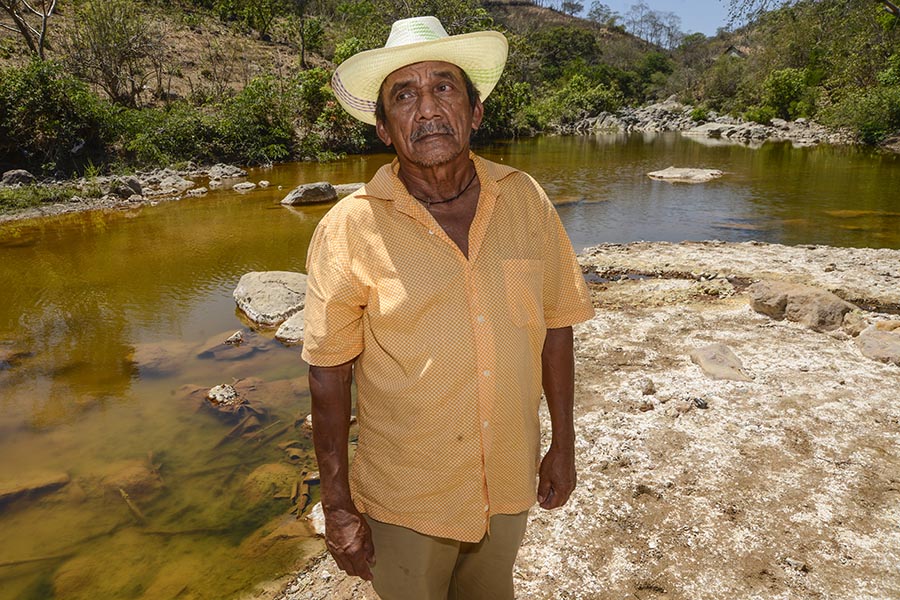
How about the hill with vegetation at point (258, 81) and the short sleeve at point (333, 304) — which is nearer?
the short sleeve at point (333, 304)

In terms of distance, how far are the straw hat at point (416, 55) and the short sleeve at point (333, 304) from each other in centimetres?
49

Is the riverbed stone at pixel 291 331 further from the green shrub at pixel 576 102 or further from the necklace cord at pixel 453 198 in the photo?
the green shrub at pixel 576 102

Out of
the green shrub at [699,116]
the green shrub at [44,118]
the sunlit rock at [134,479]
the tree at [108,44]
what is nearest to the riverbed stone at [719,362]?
the sunlit rock at [134,479]

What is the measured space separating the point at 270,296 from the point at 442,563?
213 inches

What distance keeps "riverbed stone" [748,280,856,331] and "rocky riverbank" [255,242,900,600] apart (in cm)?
2

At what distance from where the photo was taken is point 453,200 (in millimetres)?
1541

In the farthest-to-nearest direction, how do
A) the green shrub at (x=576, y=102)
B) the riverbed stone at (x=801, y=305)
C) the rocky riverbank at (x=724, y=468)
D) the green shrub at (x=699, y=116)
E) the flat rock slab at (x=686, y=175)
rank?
the green shrub at (x=576, y=102), the green shrub at (x=699, y=116), the flat rock slab at (x=686, y=175), the riverbed stone at (x=801, y=305), the rocky riverbank at (x=724, y=468)

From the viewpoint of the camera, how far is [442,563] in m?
1.50

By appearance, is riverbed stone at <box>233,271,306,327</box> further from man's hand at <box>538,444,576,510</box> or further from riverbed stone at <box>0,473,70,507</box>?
man's hand at <box>538,444,576,510</box>

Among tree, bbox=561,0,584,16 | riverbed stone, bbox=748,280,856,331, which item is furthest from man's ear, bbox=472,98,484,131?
tree, bbox=561,0,584,16

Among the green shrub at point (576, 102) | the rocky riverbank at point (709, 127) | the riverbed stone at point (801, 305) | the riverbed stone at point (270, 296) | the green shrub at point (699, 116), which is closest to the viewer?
the riverbed stone at point (801, 305)

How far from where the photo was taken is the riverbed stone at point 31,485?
3.54 metres

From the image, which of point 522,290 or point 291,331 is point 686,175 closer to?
point 291,331

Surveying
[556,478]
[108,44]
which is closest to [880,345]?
[556,478]
